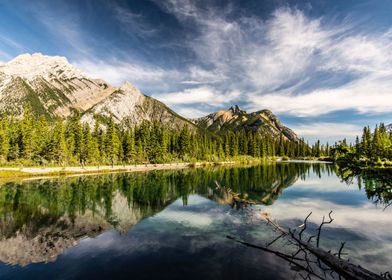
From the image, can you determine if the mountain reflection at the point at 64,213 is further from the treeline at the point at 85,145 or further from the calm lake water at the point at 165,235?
the treeline at the point at 85,145

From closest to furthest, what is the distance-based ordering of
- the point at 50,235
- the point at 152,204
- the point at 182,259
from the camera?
the point at 182,259, the point at 50,235, the point at 152,204

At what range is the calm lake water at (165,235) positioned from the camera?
1480 centimetres

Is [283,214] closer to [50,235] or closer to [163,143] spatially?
[50,235]

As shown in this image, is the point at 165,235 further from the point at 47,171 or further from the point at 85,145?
the point at 85,145

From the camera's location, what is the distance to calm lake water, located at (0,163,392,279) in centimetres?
1480

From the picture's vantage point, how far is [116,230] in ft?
76.3

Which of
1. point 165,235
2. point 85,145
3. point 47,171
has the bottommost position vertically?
point 165,235

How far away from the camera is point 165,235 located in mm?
21469

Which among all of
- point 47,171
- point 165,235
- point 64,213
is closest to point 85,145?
point 47,171

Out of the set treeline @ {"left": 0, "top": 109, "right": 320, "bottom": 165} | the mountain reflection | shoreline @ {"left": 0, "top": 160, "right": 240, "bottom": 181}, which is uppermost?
treeline @ {"left": 0, "top": 109, "right": 320, "bottom": 165}

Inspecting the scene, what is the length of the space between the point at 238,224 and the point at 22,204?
91.9 feet

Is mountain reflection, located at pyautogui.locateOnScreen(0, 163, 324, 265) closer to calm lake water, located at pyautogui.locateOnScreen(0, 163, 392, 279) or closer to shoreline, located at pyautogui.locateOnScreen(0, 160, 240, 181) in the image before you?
calm lake water, located at pyautogui.locateOnScreen(0, 163, 392, 279)

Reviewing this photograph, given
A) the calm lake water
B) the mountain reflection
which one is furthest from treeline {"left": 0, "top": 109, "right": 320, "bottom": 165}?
the calm lake water

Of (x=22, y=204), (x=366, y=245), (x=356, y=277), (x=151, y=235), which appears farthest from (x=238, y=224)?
(x=22, y=204)
